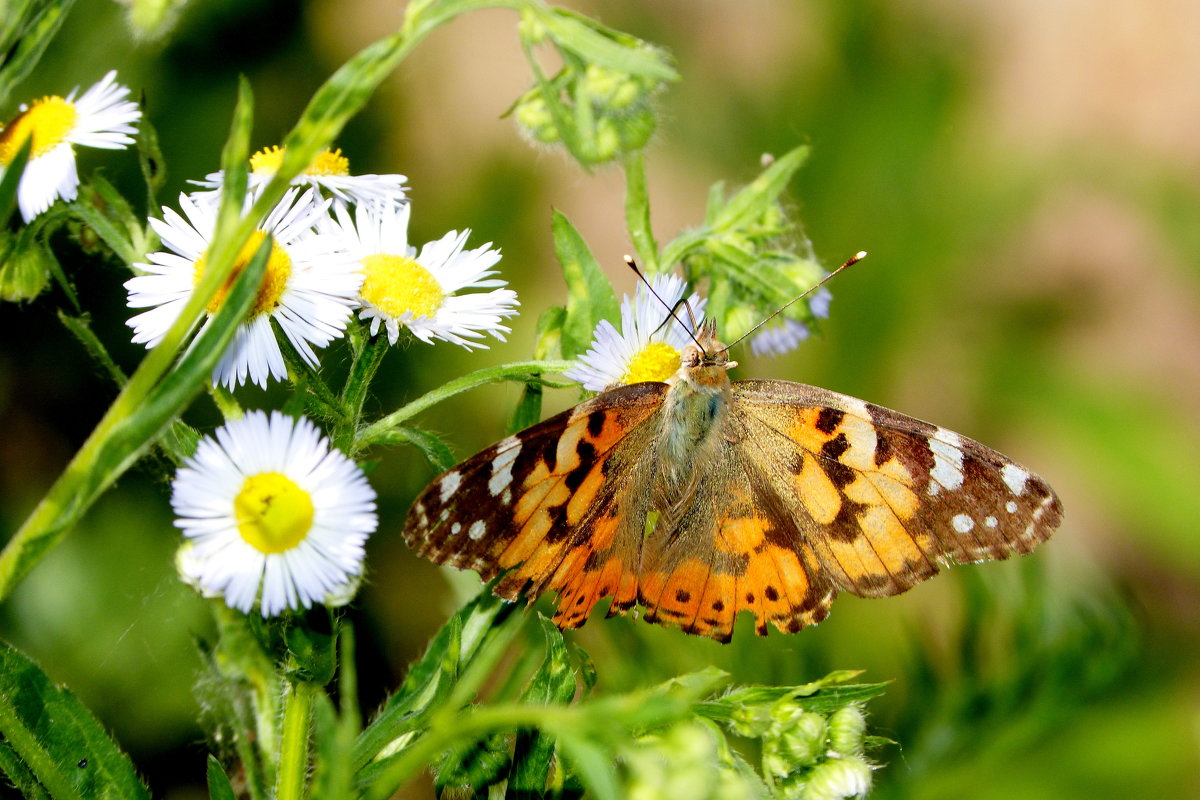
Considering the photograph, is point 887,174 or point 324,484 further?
point 887,174

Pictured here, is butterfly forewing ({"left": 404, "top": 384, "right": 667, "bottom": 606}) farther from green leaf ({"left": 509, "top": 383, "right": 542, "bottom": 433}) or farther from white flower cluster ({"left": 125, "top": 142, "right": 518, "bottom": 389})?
white flower cluster ({"left": 125, "top": 142, "right": 518, "bottom": 389})

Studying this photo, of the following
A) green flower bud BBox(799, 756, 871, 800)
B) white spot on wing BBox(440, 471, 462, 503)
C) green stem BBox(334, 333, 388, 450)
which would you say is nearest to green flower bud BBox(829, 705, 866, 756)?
green flower bud BBox(799, 756, 871, 800)

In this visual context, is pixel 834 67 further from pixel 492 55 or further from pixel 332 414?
pixel 332 414

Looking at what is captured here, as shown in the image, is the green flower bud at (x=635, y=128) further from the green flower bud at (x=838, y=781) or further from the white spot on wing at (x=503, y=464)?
the green flower bud at (x=838, y=781)

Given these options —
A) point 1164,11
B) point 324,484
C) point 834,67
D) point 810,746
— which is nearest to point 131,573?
point 324,484

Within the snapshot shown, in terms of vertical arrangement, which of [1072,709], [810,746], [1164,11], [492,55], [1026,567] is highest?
[492,55]

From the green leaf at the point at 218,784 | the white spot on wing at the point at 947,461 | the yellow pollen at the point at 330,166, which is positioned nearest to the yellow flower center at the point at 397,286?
the yellow pollen at the point at 330,166
